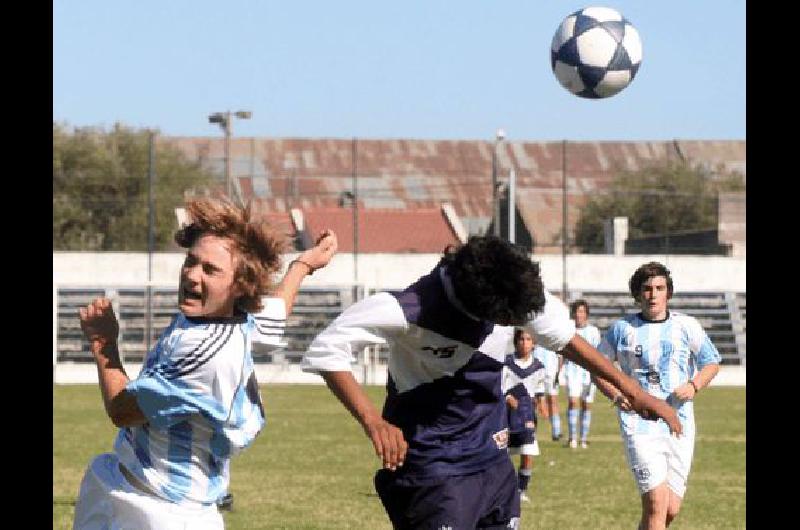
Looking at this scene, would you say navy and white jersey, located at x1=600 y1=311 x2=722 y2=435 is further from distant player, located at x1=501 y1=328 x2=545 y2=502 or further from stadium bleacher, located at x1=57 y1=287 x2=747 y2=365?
stadium bleacher, located at x1=57 y1=287 x2=747 y2=365

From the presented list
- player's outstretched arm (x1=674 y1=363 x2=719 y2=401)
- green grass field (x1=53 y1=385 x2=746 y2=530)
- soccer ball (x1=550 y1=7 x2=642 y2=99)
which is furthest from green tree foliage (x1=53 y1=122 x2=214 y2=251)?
player's outstretched arm (x1=674 y1=363 x2=719 y2=401)

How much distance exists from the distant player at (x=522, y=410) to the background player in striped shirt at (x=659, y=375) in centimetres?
333

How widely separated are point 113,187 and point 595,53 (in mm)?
53952

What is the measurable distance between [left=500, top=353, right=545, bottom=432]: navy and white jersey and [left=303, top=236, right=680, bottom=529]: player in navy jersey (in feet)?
24.5

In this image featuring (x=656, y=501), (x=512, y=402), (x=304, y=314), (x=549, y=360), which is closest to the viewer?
(x=656, y=501)

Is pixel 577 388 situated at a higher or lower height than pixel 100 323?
lower

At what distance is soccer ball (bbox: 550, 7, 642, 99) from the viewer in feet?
37.7

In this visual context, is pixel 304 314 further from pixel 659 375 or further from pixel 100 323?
pixel 100 323

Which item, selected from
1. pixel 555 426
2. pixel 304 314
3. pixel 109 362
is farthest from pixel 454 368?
pixel 304 314

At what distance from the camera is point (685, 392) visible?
404 inches

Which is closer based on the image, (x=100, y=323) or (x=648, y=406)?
(x=100, y=323)
